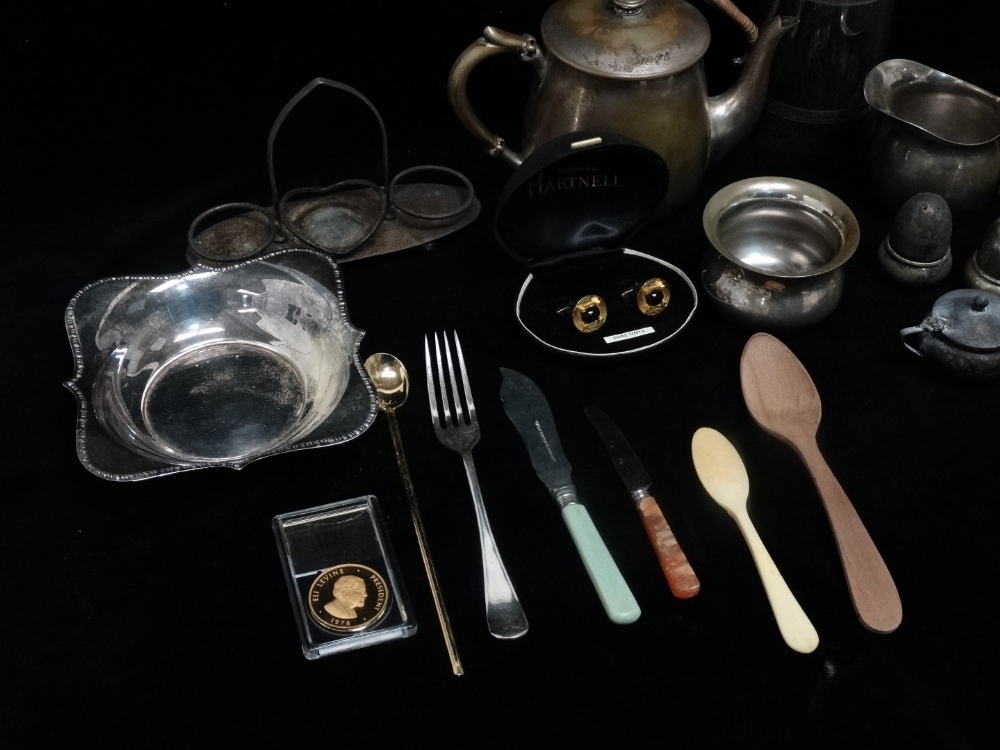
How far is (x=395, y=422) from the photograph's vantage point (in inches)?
45.9

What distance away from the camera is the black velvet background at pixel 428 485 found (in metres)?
0.97

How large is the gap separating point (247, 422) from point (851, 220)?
720 millimetres

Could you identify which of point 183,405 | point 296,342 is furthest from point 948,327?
point 183,405

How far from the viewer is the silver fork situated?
39.5 inches

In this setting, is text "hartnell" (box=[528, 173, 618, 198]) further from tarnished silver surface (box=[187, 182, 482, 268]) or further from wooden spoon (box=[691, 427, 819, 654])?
wooden spoon (box=[691, 427, 819, 654])

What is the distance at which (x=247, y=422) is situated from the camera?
45.4 inches

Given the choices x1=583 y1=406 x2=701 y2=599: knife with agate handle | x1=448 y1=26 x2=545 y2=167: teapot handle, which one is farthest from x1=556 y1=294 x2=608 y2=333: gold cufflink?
x1=448 y1=26 x2=545 y2=167: teapot handle

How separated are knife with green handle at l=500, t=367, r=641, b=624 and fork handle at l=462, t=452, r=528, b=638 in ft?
0.25

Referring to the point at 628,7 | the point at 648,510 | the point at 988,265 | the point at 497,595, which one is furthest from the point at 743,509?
the point at 628,7

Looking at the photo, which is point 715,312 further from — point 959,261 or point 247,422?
point 247,422

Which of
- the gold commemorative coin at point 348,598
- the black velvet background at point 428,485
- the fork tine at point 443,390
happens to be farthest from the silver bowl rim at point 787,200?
the gold commemorative coin at point 348,598

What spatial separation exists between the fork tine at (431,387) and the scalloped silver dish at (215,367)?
0.30 ft

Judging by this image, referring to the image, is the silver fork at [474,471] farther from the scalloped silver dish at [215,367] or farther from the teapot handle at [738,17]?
the teapot handle at [738,17]

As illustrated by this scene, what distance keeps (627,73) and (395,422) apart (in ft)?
1.54
